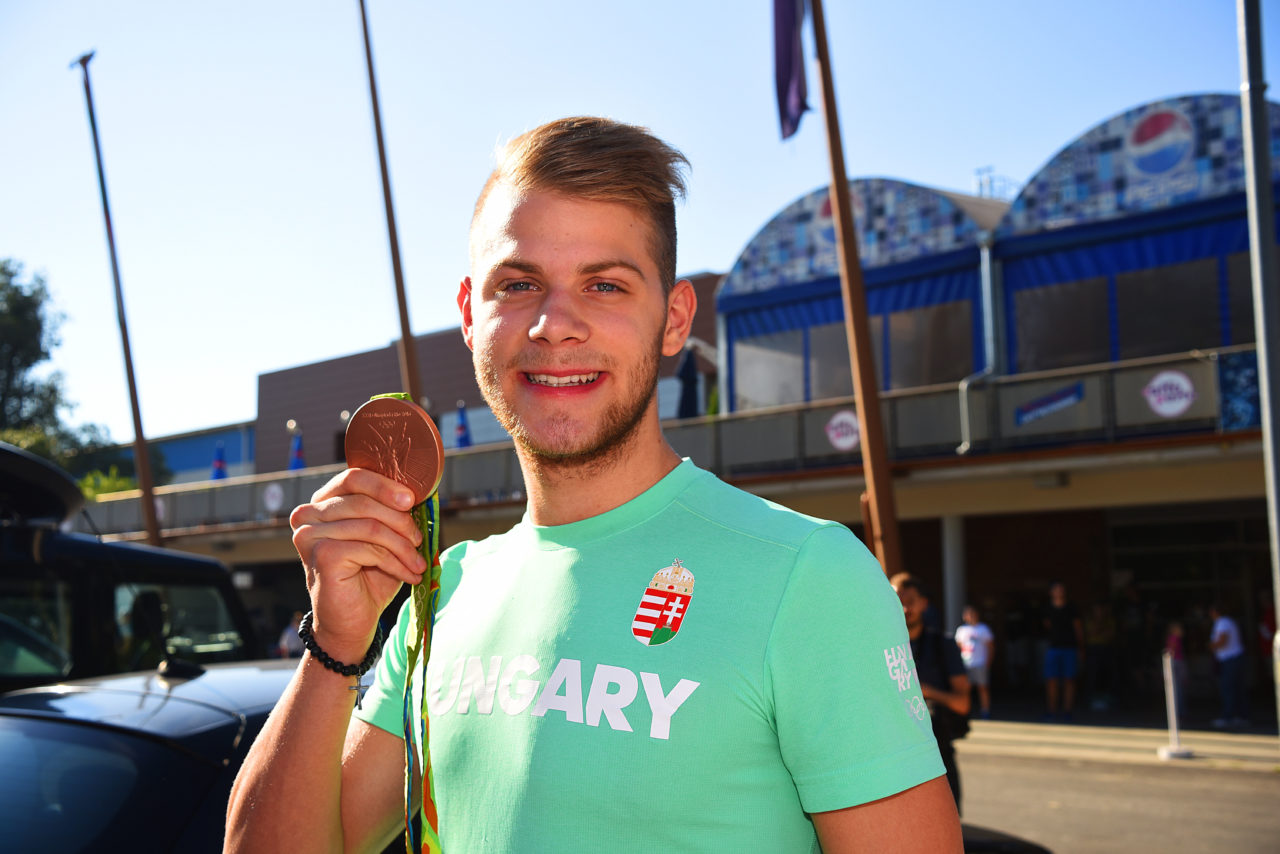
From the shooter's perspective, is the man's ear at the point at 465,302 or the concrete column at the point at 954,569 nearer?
the man's ear at the point at 465,302

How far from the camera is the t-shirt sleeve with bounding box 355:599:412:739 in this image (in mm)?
1791

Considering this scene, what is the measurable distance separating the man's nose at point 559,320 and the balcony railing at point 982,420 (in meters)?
15.3

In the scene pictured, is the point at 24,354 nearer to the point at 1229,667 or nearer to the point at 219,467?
the point at 219,467

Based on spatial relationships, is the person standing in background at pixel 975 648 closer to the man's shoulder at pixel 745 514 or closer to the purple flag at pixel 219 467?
the man's shoulder at pixel 745 514

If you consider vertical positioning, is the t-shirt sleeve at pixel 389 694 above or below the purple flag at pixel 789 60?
below

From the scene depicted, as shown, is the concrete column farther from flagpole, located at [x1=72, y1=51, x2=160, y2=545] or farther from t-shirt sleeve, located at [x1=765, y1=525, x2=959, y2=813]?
t-shirt sleeve, located at [x1=765, y1=525, x2=959, y2=813]

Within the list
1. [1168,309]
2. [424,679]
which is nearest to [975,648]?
[1168,309]

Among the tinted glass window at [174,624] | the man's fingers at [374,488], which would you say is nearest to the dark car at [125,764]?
the tinted glass window at [174,624]

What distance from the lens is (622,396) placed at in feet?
5.68

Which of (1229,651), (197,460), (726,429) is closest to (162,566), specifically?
(1229,651)

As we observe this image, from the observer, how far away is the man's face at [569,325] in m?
1.70

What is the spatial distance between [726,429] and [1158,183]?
319 inches

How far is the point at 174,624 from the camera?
5383 millimetres

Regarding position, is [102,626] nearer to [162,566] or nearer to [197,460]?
[162,566]
